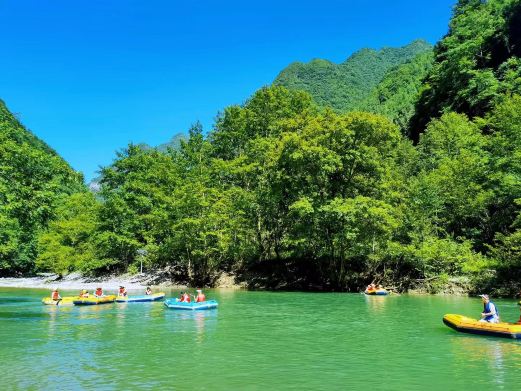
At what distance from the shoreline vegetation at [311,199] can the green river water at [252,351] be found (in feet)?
33.7

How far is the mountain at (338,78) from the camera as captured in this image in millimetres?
140875

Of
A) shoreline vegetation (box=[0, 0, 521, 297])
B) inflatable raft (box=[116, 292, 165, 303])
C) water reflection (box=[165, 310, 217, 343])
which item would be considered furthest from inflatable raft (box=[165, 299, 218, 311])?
shoreline vegetation (box=[0, 0, 521, 297])

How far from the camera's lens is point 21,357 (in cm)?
1627

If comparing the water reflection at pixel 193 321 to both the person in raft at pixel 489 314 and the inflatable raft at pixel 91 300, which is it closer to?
the inflatable raft at pixel 91 300

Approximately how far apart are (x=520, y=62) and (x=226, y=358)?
209 ft

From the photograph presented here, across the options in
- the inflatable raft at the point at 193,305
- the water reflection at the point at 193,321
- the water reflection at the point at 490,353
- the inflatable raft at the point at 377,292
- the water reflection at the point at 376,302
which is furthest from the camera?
the inflatable raft at the point at 377,292

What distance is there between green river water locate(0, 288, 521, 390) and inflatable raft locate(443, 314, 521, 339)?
1.01 feet

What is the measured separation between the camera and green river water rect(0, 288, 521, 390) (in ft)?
43.4

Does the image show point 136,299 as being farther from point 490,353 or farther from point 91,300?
point 490,353

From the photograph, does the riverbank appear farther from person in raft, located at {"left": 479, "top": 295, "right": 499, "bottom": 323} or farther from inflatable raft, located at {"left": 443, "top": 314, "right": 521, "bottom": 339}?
person in raft, located at {"left": 479, "top": 295, "right": 499, "bottom": 323}

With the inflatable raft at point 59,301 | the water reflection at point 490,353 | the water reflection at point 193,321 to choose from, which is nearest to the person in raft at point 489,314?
the water reflection at point 490,353

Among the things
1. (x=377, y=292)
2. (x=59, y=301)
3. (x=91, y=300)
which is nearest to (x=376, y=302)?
(x=377, y=292)

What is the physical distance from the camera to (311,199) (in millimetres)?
43812

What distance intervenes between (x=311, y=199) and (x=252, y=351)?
27.3 meters
